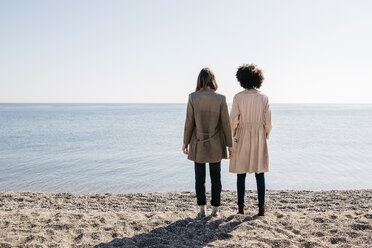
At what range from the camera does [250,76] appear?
4.36m

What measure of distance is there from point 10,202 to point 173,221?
3806mm

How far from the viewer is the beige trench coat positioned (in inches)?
173

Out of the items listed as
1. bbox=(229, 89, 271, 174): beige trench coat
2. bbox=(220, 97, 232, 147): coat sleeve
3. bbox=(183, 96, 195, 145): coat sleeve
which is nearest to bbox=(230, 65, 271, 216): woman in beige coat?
bbox=(229, 89, 271, 174): beige trench coat

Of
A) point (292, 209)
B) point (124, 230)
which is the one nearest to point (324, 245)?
point (292, 209)

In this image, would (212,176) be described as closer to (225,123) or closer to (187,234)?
(225,123)

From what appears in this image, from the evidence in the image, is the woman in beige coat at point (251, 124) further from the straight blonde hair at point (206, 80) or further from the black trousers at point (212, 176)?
the straight blonde hair at point (206, 80)

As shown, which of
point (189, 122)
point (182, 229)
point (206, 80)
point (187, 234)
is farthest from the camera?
point (189, 122)

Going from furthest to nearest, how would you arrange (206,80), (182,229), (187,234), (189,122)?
(189,122), (206,80), (182,229), (187,234)

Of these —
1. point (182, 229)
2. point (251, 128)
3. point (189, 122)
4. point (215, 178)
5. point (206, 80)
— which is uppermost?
point (206, 80)

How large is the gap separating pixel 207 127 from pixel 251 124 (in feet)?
2.08

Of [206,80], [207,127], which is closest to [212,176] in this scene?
[207,127]

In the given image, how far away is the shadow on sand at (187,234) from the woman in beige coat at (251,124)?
639 millimetres

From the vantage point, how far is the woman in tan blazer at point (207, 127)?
4273 mm

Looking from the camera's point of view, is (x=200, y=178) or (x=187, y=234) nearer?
(x=187, y=234)
